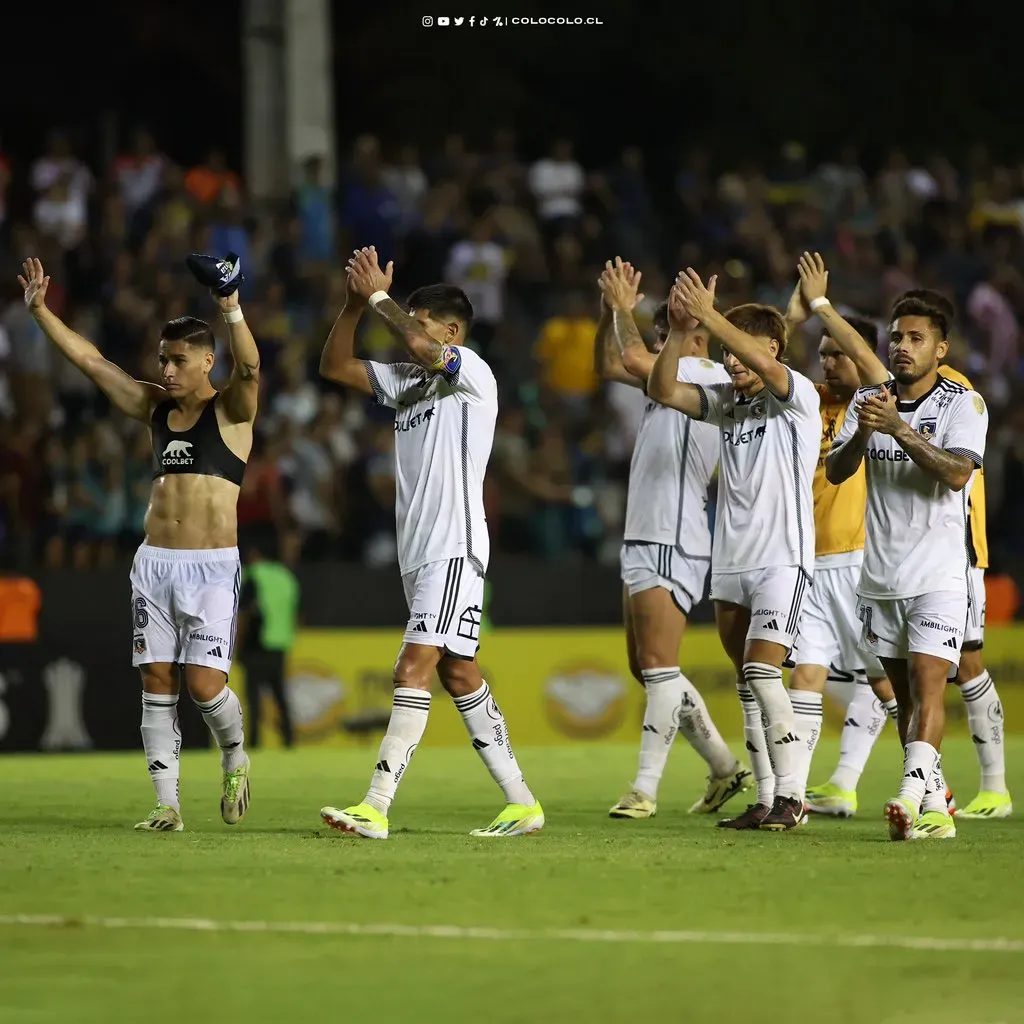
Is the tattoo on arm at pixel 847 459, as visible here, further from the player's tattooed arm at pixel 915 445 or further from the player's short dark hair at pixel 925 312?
the player's short dark hair at pixel 925 312

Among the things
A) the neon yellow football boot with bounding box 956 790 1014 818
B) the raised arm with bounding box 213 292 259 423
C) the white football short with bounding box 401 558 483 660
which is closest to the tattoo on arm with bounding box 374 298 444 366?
the raised arm with bounding box 213 292 259 423

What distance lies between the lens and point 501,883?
7.67m

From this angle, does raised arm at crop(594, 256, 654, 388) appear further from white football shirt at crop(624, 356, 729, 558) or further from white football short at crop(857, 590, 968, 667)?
white football short at crop(857, 590, 968, 667)

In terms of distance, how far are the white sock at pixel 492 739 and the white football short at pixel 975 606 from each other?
7.87 feet

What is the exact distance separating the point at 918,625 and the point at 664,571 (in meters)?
1.87

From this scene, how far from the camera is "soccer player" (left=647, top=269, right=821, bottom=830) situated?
980cm

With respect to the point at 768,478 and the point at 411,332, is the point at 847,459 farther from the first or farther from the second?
the point at 411,332

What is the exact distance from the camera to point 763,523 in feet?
32.9

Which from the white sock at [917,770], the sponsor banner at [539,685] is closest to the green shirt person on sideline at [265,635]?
the sponsor banner at [539,685]

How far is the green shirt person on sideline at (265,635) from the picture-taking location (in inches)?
702

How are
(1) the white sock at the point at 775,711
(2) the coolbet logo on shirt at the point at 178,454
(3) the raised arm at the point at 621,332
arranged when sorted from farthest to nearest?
1. (3) the raised arm at the point at 621,332
2. (2) the coolbet logo on shirt at the point at 178,454
3. (1) the white sock at the point at 775,711

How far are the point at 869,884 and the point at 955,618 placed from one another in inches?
80.4

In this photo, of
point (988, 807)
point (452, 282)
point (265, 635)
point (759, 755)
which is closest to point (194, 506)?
point (759, 755)

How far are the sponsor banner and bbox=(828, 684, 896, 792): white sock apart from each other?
6846 millimetres
